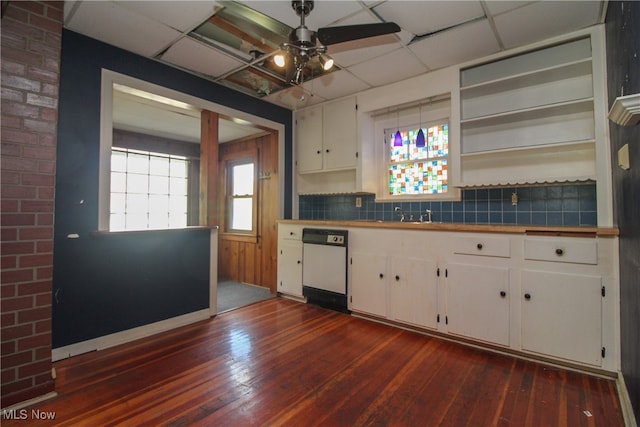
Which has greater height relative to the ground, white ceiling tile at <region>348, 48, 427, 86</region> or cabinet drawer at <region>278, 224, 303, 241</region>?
white ceiling tile at <region>348, 48, 427, 86</region>

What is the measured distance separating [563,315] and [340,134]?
2.77 metres

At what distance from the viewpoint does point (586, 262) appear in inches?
76.7

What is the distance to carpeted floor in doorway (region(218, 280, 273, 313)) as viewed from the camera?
3537 mm

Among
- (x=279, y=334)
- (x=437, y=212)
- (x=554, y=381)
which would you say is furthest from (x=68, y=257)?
(x=554, y=381)

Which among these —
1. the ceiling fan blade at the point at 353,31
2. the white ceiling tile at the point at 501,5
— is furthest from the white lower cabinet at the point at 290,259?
the white ceiling tile at the point at 501,5

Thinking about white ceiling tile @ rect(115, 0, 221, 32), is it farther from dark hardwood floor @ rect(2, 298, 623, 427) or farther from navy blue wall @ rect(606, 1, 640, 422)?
dark hardwood floor @ rect(2, 298, 623, 427)

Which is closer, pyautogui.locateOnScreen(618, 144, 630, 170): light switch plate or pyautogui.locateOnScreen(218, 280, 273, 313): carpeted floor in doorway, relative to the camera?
pyautogui.locateOnScreen(618, 144, 630, 170): light switch plate

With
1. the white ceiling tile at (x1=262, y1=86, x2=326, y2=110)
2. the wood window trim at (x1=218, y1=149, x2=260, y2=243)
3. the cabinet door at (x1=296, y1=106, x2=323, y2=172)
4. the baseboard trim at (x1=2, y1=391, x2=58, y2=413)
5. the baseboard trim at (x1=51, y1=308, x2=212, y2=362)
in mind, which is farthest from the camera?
the wood window trim at (x1=218, y1=149, x2=260, y2=243)

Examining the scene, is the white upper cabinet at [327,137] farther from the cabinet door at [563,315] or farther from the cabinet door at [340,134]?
the cabinet door at [563,315]

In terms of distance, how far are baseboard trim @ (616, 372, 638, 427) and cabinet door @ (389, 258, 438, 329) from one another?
3.66 feet

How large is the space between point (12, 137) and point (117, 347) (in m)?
1.69

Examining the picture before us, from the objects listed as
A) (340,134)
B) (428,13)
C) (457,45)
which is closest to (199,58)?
(340,134)

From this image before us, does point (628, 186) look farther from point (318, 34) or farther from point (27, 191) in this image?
point (27, 191)

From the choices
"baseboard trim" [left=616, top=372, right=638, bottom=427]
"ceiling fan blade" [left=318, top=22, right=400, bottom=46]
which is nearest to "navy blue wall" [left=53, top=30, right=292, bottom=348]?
"ceiling fan blade" [left=318, top=22, right=400, bottom=46]
